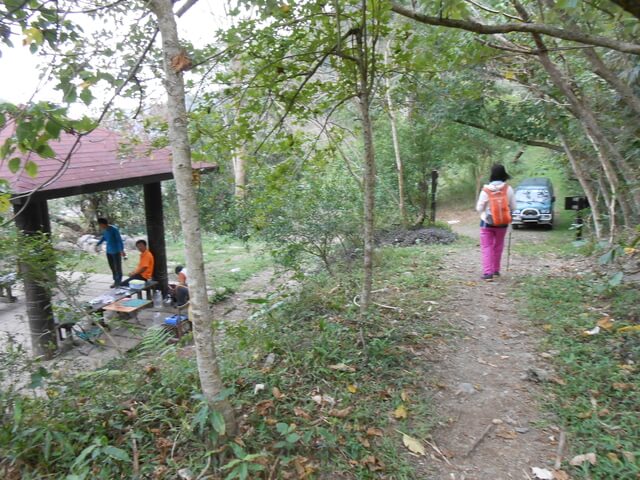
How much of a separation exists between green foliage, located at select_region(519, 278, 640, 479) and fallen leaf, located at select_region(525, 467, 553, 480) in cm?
15

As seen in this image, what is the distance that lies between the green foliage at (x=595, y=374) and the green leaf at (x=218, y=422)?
2263mm

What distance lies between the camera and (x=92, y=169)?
23.0 feet

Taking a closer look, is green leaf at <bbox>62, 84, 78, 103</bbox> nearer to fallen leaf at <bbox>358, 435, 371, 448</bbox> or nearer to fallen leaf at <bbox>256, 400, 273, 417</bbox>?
fallen leaf at <bbox>256, 400, 273, 417</bbox>

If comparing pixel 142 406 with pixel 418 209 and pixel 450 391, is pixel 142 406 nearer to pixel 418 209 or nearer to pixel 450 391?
pixel 450 391

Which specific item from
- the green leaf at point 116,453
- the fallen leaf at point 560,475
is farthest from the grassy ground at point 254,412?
the fallen leaf at point 560,475

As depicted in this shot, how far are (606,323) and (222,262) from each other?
10.4m

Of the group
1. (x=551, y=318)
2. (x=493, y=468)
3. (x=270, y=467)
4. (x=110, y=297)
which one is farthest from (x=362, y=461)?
(x=110, y=297)

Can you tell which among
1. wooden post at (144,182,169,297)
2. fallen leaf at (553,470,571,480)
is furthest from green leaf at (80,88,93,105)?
wooden post at (144,182,169,297)

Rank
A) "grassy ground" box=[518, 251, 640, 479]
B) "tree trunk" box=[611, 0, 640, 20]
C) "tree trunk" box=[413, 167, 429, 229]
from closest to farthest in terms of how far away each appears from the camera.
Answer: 1. "tree trunk" box=[611, 0, 640, 20]
2. "grassy ground" box=[518, 251, 640, 479]
3. "tree trunk" box=[413, 167, 429, 229]

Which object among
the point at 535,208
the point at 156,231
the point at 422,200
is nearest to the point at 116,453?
the point at 156,231

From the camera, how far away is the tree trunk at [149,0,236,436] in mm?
2506

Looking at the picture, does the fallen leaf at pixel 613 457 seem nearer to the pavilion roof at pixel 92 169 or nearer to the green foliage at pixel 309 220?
the green foliage at pixel 309 220

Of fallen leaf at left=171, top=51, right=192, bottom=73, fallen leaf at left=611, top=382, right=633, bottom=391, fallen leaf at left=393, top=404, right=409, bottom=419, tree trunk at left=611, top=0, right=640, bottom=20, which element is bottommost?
fallen leaf at left=393, top=404, right=409, bottom=419

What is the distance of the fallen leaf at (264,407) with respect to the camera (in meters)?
3.21
